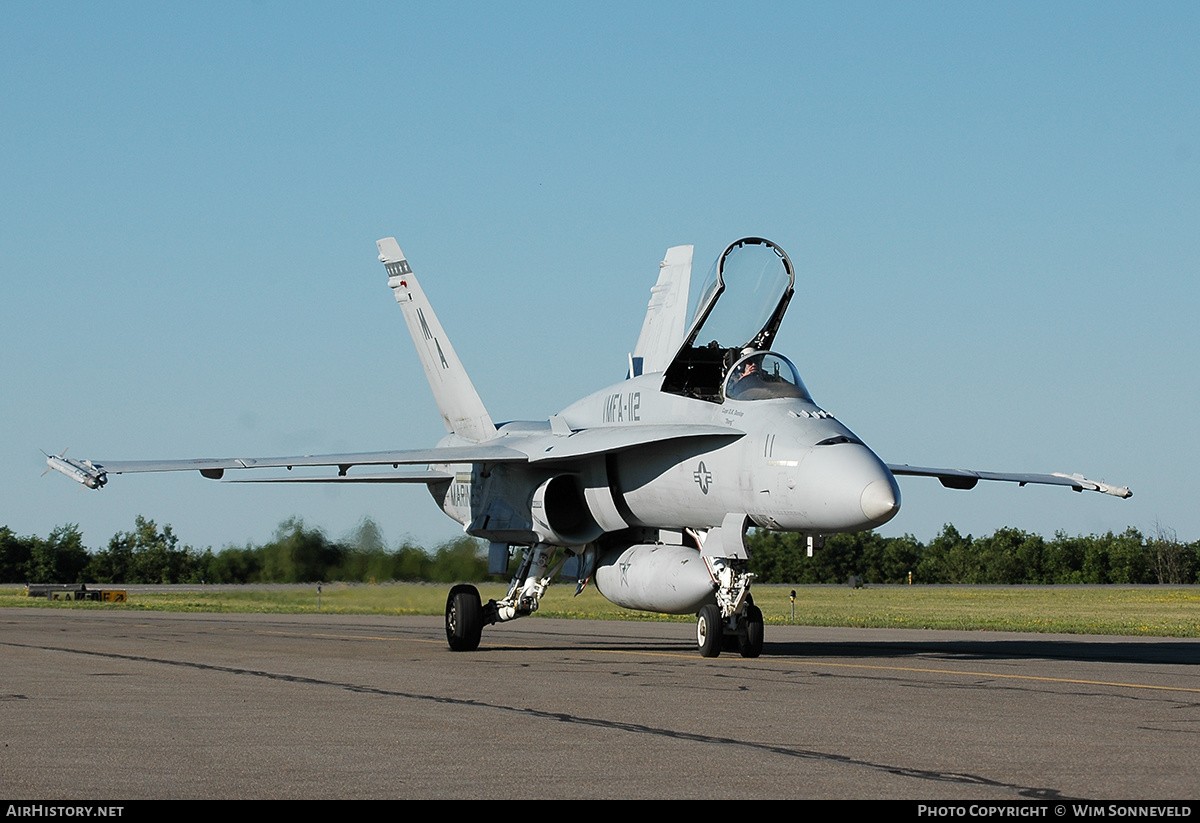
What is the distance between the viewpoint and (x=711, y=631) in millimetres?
16078

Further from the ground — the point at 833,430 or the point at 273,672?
the point at 833,430

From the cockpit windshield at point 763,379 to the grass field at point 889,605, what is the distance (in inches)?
389

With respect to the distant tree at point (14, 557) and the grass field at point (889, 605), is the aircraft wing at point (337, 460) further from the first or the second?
the distant tree at point (14, 557)

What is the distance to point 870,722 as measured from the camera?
31.3 feet

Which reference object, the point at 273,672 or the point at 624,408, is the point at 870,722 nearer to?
the point at 273,672

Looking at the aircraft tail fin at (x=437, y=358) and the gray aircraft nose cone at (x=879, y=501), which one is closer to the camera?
the gray aircraft nose cone at (x=879, y=501)

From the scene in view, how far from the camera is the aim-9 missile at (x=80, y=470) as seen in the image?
16.9 meters

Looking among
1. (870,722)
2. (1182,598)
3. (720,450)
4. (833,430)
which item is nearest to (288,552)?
(720,450)

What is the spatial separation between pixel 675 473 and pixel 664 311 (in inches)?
195

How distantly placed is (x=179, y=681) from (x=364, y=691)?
2280 millimetres

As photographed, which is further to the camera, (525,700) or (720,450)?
(720,450)

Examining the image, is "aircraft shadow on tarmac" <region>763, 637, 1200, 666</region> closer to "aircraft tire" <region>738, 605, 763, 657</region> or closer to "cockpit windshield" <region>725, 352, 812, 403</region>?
"aircraft tire" <region>738, 605, 763, 657</region>

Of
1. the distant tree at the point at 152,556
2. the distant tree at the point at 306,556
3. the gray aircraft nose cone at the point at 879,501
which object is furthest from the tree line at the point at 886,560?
the gray aircraft nose cone at the point at 879,501

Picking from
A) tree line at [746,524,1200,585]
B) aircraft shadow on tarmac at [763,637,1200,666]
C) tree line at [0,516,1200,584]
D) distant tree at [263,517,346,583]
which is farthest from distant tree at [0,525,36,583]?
aircraft shadow on tarmac at [763,637,1200,666]
